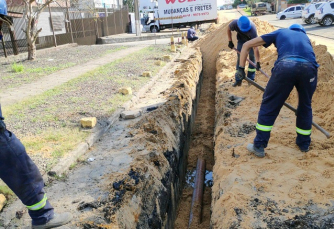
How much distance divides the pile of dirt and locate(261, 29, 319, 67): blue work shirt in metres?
1.21

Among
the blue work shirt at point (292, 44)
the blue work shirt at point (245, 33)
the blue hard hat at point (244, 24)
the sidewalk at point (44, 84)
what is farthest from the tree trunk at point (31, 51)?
the blue work shirt at point (292, 44)

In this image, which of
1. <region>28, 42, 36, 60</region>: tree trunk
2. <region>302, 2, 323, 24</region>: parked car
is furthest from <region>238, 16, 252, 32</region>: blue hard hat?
<region>302, 2, 323, 24</region>: parked car

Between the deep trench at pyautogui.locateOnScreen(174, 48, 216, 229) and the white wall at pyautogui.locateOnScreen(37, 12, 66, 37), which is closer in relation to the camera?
the deep trench at pyautogui.locateOnScreen(174, 48, 216, 229)

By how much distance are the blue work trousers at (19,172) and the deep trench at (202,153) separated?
7.75 ft

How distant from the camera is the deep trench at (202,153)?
14.4 ft

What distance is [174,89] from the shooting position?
6.98 meters

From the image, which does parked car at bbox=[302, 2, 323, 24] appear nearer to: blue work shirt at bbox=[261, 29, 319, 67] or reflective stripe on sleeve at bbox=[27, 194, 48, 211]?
blue work shirt at bbox=[261, 29, 319, 67]

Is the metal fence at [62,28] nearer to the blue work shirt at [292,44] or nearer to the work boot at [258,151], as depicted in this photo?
the blue work shirt at [292,44]

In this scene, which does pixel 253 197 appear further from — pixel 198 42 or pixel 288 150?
pixel 198 42

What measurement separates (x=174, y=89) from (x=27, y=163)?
15.8 ft

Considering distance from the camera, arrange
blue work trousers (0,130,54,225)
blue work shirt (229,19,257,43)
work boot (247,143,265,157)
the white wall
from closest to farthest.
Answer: blue work trousers (0,130,54,225) < work boot (247,143,265,157) < blue work shirt (229,19,257,43) < the white wall

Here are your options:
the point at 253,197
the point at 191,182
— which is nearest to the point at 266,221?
the point at 253,197

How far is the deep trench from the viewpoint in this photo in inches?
173

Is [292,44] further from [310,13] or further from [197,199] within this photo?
[310,13]
